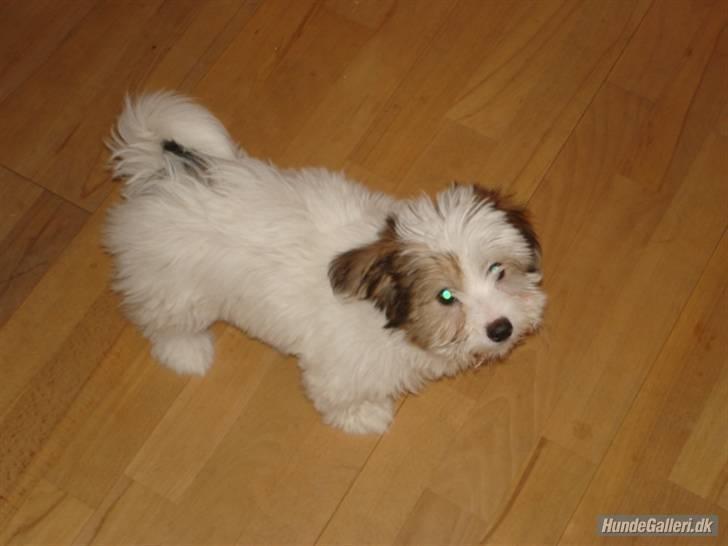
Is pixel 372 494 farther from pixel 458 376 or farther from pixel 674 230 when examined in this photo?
pixel 674 230

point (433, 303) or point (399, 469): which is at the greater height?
point (433, 303)

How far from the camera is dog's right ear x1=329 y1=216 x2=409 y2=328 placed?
193cm

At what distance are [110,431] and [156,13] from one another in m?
1.61

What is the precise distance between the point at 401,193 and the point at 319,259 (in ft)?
2.83

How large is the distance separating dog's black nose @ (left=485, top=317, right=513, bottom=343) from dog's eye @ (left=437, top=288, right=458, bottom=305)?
0.11 metres

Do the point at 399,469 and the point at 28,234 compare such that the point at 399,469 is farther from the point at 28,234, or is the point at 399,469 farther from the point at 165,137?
the point at 28,234

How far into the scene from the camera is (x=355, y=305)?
2090 millimetres

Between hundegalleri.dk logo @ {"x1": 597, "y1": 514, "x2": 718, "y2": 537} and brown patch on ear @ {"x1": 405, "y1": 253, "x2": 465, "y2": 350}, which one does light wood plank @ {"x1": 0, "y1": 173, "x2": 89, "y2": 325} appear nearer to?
brown patch on ear @ {"x1": 405, "y1": 253, "x2": 465, "y2": 350}

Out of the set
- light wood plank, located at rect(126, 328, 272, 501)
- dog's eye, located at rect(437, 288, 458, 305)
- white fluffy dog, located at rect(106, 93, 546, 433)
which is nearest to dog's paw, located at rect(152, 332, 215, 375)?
light wood plank, located at rect(126, 328, 272, 501)

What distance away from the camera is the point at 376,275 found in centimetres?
195

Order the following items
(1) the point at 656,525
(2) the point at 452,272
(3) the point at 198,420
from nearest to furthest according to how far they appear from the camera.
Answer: (2) the point at 452,272
(1) the point at 656,525
(3) the point at 198,420

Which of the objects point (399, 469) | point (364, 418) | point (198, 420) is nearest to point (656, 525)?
point (399, 469)

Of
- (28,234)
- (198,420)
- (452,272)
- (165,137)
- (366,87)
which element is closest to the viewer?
(452,272)

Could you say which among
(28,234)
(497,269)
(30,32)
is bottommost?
(28,234)
